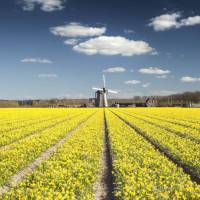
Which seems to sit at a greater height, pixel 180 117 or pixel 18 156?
pixel 180 117

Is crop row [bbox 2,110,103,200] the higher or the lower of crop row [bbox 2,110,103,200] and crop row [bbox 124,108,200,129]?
the lower

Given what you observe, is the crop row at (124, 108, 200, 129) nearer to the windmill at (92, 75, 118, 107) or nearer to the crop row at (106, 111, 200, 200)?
the crop row at (106, 111, 200, 200)

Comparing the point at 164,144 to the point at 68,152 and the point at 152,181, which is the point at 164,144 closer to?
the point at 68,152

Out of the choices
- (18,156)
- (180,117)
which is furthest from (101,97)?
(18,156)

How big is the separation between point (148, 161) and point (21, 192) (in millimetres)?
6795

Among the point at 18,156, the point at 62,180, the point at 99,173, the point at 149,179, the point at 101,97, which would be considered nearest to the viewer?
the point at 62,180

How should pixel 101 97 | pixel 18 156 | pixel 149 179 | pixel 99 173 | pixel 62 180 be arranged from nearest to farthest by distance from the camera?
1. pixel 62 180
2. pixel 149 179
3. pixel 99 173
4. pixel 18 156
5. pixel 101 97

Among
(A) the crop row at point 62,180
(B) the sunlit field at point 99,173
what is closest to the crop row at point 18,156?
(B) the sunlit field at point 99,173

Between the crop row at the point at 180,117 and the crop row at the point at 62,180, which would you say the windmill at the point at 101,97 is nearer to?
the crop row at the point at 180,117

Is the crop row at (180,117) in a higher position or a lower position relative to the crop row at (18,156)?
higher

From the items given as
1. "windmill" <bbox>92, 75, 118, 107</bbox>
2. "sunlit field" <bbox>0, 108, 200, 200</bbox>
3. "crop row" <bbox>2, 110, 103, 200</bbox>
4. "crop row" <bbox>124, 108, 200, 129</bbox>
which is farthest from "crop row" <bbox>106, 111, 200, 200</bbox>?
"windmill" <bbox>92, 75, 118, 107</bbox>

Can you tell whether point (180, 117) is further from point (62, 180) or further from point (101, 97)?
point (101, 97)

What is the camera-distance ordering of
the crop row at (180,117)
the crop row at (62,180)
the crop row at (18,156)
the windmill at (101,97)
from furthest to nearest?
the windmill at (101,97)
the crop row at (180,117)
the crop row at (18,156)
the crop row at (62,180)

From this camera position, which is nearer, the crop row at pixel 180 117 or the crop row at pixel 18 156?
the crop row at pixel 18 156
